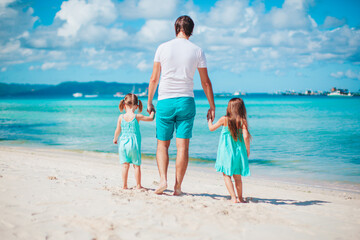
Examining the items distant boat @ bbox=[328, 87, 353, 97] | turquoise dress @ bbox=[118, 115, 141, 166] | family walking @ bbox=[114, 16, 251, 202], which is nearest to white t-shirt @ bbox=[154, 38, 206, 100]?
family walking @ bbox=[114, 16, 251, 202]

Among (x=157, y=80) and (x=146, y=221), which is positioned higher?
(x=157, y=80)

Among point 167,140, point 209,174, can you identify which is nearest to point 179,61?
point 167,140

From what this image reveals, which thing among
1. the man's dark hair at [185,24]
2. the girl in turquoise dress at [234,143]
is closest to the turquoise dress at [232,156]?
the girl in turquoise dress at [234,143]

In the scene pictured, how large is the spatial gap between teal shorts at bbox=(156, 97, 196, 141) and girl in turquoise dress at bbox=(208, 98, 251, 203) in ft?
1.06

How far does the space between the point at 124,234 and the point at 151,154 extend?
27.4ft

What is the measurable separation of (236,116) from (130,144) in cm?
166

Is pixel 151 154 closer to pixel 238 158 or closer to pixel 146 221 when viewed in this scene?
pixel 238 158

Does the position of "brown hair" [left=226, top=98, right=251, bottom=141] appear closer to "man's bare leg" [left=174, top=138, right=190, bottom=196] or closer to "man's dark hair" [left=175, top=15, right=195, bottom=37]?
"man's bare leg" [left=174, top=138, right=190, bottom=196]

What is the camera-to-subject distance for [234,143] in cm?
425

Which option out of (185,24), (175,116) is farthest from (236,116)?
(185,24)

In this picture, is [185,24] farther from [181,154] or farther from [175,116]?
[181,154]

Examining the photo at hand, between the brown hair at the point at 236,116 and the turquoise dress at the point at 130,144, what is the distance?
1449 millimetres

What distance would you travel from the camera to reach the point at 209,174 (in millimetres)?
7918

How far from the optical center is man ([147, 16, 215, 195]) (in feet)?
13.2
